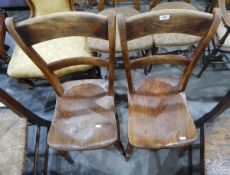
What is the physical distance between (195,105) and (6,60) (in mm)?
1326

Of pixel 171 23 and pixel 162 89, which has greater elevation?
pixel 171 23

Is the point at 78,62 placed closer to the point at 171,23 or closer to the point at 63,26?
the point at 63,26

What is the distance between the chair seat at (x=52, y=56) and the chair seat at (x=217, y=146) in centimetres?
71

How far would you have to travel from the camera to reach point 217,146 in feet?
3.37

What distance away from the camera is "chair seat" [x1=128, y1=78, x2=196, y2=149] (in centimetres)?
104

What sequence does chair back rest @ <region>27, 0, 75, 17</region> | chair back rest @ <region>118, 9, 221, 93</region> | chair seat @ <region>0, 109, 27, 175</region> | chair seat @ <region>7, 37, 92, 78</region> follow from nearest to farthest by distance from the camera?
chair back rest @ <region>118, 9, 221, 93</region>, chair seat @ <region>0, 109, 27, 175</region>, chair seat @ <region>7, 37, 92, 78</region>, chair back rest @ <region>27, 0, 75, 17</region>

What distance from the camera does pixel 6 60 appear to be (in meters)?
1.80

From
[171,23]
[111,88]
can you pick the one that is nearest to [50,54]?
[111,88]

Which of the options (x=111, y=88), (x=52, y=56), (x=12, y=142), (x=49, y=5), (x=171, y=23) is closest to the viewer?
(x=171, y=23)

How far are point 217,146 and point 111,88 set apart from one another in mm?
515

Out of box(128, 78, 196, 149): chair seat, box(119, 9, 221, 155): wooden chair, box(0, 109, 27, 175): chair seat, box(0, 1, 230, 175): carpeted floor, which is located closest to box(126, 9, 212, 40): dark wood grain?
box(119, 9, 221, 155): wooden chair

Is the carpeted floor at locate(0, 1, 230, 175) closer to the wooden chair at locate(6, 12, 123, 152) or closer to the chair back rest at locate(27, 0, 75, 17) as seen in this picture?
the wooden chair at locate(6, 12, 123, 152)

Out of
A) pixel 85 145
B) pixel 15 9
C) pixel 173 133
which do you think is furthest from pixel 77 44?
pixel 15 9

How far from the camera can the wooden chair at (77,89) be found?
959mm
